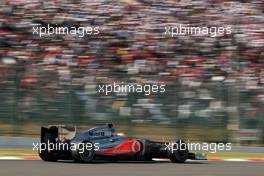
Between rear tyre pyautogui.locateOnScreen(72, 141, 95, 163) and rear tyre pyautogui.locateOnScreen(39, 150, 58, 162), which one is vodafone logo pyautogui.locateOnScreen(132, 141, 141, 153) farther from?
rear tyre pyautogui.locateOnScreen(39, 150, 58, 162)

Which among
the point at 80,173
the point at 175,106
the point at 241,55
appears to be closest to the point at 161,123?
the point at 175,106

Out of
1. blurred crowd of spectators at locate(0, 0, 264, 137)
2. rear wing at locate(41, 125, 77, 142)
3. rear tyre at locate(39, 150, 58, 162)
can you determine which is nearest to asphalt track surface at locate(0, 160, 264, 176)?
rear tyre at locate(39, 150, 58, 162)

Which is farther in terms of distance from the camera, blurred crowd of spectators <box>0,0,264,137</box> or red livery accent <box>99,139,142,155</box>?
blurred crowd of spectators <box>0,0,264,137</box>

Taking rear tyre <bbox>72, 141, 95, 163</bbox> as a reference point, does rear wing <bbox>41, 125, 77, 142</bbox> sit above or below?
above

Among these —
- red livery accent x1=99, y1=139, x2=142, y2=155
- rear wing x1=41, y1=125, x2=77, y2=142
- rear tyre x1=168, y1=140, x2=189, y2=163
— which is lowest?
rear tyre x1=168, y1=140, x2=189, y2=163

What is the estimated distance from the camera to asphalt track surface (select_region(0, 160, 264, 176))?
8.50 m

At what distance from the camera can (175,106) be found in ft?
45.7

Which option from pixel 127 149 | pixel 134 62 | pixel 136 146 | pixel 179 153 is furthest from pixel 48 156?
pixel 134 62

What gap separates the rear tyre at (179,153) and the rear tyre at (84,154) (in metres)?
1.46

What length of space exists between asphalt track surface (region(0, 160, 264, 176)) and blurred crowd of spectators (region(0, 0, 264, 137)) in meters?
3.12

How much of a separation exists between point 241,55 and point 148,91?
284cm

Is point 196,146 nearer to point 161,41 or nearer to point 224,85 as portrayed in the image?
point 224,85

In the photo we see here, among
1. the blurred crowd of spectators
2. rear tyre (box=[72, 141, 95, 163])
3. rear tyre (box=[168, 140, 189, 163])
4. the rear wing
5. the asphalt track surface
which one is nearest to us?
the asphalt track surface

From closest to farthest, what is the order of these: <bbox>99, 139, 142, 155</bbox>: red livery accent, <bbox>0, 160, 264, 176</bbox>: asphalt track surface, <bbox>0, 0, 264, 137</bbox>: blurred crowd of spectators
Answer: <bbox>0, 160, 264, 176</bbox>: asphalt track surface < <bbox>99, 139, 142, 155</bbox>: red livery accent < <bbox>0, 0, 264, 137</bbox>: blurred crowd of spectators
